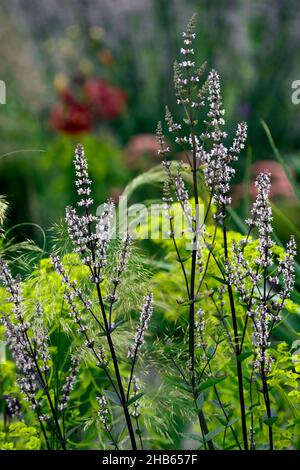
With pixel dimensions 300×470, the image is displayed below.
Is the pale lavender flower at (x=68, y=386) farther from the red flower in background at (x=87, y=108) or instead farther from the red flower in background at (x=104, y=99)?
the red flower in background at (x=104, y=99)

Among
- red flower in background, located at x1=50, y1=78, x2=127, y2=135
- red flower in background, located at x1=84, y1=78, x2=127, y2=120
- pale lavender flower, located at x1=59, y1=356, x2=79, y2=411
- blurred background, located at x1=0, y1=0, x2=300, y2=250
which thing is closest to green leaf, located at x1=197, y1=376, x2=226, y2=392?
pale lavender flower, located at x1=59, y1=356, x2=79, y2=411

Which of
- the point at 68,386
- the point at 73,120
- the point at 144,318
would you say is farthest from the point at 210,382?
the point at 73,120

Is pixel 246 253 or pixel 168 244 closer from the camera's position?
Answer: pixel 246 253

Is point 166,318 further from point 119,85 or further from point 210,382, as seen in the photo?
point 119,85

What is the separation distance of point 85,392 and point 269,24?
5728mm

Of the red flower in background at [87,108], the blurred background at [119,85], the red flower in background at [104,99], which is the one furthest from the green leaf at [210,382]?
the red flower in background at [104,99]

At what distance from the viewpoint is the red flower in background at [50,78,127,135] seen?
19.6 ft

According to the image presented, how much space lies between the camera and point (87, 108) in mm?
6441

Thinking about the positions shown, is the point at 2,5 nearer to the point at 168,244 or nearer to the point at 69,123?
the point at 69,123

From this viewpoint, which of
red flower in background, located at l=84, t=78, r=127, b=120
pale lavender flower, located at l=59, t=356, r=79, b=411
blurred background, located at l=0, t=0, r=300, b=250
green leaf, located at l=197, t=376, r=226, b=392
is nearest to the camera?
green leaf, located at l=197, t=376, r=226, b=392

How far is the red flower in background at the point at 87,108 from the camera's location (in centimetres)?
596

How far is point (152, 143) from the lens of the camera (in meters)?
5.94

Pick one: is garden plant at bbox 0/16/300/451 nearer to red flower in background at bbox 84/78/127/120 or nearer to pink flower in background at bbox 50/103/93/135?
pink flower in background at bbox 50/103/93/135
